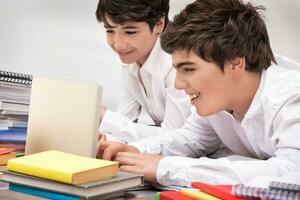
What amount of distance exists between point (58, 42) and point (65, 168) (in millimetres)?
1674

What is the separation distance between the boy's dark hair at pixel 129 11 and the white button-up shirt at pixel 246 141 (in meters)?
0.46

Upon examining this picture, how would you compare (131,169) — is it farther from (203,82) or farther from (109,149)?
(203,82)

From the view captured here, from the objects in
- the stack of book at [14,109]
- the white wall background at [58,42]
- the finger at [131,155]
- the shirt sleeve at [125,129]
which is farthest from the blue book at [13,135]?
the white wall background at [58,42]

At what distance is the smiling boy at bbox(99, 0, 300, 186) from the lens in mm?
1095

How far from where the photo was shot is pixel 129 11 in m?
1.73

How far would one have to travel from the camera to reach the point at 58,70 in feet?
8.11

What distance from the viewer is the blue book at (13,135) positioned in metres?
1.20

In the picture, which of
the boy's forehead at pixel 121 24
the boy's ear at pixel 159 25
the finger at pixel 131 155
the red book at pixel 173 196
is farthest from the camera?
the boy's ear at pixel 159 25

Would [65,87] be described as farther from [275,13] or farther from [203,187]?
[275,13]

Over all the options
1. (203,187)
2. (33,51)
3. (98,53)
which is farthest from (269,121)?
(33,51)

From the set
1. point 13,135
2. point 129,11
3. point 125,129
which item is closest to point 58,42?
point 129,11

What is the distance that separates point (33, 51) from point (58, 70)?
0.15m

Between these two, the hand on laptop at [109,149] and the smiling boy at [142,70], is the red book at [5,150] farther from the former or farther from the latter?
the smiling boy at [142,70]

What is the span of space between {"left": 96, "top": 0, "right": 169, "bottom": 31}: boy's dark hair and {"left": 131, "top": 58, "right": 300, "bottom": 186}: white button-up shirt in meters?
0.46
